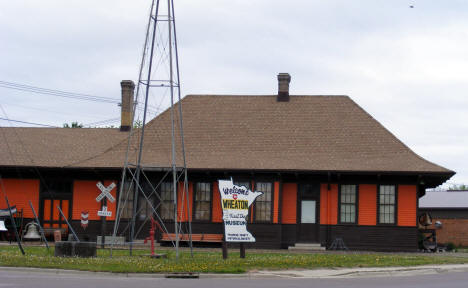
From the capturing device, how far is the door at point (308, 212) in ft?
107

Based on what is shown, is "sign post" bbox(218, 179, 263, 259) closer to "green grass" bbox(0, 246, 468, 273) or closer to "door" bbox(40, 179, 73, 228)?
"green grass" bbox(0, 246, 468, 273)

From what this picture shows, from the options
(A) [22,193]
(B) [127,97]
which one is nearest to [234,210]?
(A) [22,193]

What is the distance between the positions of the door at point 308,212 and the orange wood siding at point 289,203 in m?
0.23

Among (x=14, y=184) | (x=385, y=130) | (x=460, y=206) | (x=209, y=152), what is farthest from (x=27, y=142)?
(x=460, y=206)

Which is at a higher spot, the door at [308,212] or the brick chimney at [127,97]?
the brick chimney at [127,97]

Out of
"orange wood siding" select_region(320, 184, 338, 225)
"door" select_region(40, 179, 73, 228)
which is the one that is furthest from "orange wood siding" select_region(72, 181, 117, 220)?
"orange wood siding" select_region(320, 184, 338, 225)

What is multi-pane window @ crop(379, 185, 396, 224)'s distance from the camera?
1261 inches

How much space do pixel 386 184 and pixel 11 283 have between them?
20.2 metres

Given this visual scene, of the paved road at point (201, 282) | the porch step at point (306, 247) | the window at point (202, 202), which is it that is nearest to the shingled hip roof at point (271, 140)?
the window at point (202, 202)

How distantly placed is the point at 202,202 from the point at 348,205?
6642 millimetres

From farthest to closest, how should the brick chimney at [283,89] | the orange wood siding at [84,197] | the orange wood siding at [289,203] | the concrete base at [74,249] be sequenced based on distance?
1. the brick chimney at [283,89]
2. the orange wood siding at [84,197]
3. the orange wood siding at [289,203]
4. the concrete base at [74,249]

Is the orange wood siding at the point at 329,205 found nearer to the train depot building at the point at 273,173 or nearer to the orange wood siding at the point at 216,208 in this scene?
the train depot building at the point at 273,173

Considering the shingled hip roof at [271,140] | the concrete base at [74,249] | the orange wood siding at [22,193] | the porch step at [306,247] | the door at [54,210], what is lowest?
the porch step at [306,247]

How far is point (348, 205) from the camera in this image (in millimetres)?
32469
